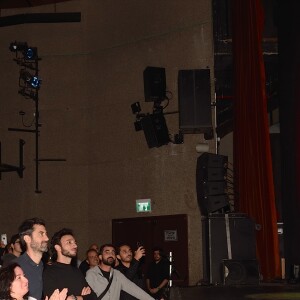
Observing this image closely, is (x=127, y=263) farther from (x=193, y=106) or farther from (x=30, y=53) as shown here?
(x=30, y=53)

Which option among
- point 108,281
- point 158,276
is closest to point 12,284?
point 108,281

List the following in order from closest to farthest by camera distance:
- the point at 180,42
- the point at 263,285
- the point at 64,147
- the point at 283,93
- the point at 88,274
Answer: the point at 88,274, the point at 263,285, the point at 283,93, the point at 180,42, the point at 64,147

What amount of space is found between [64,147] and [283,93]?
4024mm

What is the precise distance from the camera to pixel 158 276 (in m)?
8.93

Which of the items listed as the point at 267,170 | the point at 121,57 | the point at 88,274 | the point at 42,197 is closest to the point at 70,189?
the point at 42,197

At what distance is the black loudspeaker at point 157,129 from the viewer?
11055mm

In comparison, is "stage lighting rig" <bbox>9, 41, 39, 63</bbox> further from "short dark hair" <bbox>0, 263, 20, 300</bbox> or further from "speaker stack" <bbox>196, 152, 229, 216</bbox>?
"short dark hair" <bbox>0, 263, 20, 300</bbox>

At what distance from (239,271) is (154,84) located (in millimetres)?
3673

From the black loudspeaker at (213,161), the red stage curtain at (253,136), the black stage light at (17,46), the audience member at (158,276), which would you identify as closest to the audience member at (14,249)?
the audience member at (158,276)

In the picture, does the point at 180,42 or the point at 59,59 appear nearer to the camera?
the point at 180,42

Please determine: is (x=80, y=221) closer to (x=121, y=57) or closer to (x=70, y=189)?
(x=70, y=189)

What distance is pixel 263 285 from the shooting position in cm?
861

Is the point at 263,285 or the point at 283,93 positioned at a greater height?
the point at 283,93

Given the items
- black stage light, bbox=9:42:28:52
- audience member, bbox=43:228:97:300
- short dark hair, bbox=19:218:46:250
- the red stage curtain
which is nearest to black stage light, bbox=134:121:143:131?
the red stage curtain
